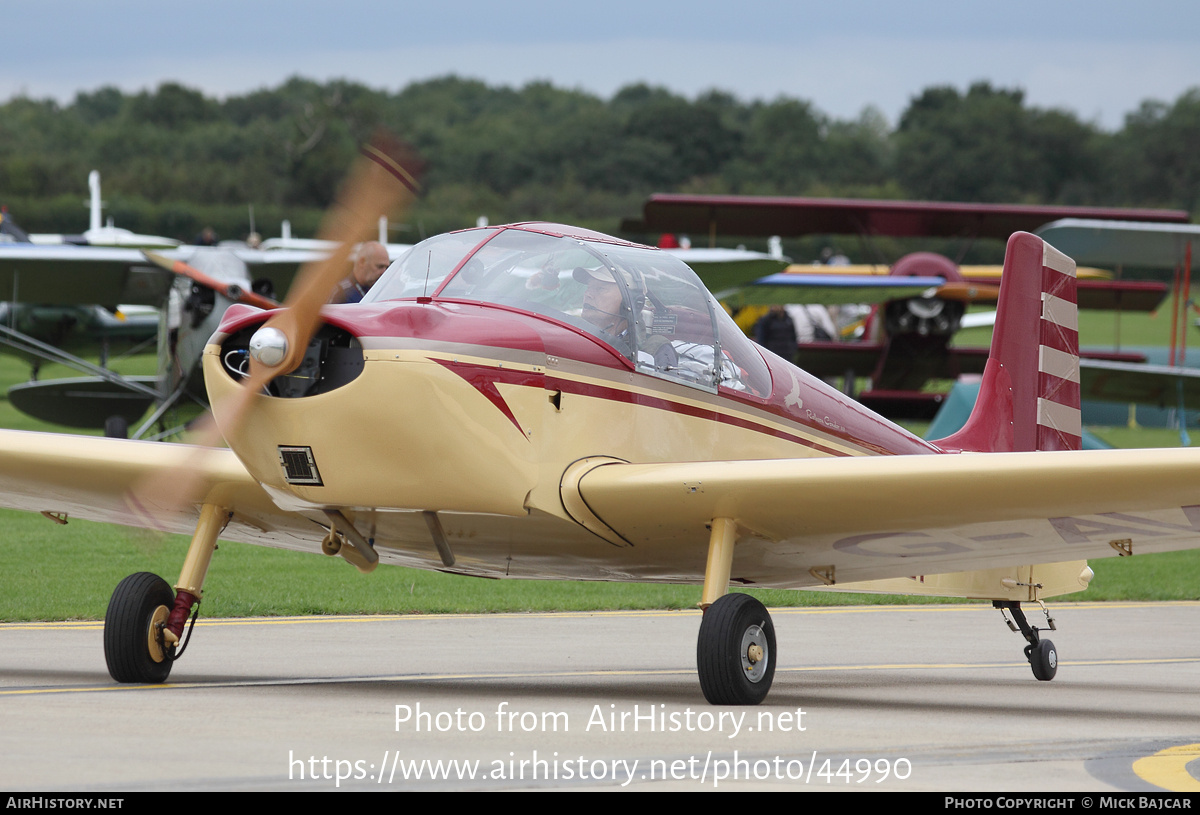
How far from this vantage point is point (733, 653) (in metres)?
6.46

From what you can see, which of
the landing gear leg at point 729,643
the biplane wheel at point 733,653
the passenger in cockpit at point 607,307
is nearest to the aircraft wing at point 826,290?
the passenger in cockpit at point 607,307

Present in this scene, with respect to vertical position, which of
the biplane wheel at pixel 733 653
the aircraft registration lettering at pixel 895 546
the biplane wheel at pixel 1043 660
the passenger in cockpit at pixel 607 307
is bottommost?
the biplane wheel at pixel 1043 660

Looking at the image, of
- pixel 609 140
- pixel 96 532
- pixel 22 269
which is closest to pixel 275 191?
pixel 609 140

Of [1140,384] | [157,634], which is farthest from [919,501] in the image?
[1140,384]

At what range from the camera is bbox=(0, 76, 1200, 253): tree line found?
3585 inches

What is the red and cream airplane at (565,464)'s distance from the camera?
20.4 ft

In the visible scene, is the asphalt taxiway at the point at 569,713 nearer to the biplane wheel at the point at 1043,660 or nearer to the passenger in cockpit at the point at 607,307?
the biplane wheel at the point at 1043,660

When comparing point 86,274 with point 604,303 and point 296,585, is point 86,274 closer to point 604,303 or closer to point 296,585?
point 296,585

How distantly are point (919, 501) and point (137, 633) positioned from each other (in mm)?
3810

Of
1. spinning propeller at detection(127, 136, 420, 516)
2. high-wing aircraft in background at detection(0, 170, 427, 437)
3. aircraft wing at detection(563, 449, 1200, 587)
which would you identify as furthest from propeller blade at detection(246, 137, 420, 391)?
high-wing aircraft in background at detection(0, 170, 427, 437)

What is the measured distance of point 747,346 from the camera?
25.3ft

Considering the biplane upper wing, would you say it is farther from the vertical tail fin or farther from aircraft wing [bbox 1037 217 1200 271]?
the vertical tail fin

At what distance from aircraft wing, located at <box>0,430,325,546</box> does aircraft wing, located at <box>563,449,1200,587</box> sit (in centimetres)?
192

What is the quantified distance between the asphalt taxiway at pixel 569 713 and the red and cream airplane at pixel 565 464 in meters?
0.65
